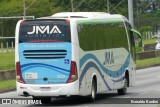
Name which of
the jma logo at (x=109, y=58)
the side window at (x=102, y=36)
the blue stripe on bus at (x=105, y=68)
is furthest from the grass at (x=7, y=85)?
the jma logo at (x=109, y=58)

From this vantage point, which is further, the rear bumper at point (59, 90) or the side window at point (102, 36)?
the side window at point (102, 36)

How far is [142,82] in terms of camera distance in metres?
35.9

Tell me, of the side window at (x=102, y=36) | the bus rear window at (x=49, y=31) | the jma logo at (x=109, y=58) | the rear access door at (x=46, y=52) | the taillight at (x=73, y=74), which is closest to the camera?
the taillight at (x=73, y=74)

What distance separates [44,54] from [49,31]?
77 cm

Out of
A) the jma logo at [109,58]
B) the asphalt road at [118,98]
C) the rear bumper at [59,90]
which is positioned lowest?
the asphalt road at [118,98]

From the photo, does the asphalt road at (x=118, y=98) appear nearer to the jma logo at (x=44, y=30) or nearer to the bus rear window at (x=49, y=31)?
the bus rear window at (x=49, y=31)

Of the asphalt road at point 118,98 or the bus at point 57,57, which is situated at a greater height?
the bus at point 57,57

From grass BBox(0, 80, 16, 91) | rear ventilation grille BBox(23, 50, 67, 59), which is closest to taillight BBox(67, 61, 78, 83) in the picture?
rear ventilation grille BBox(23, 50, 67, 59)

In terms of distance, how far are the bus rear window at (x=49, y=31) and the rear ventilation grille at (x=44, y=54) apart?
364 mm

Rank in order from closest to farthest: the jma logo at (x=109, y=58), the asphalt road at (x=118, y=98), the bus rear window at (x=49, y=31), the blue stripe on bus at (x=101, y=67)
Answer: the bus rear window at (x=49, y=31)
the asphalt road at (x=118, y=98)
the blue stripe on bus at (x=101, y=67)
the jma logo at (x=109, y=58)

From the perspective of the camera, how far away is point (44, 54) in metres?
23.2

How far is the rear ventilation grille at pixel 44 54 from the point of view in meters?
23.1

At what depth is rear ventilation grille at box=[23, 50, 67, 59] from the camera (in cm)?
2306

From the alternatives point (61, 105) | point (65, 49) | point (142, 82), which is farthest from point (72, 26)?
point (142, 82)
